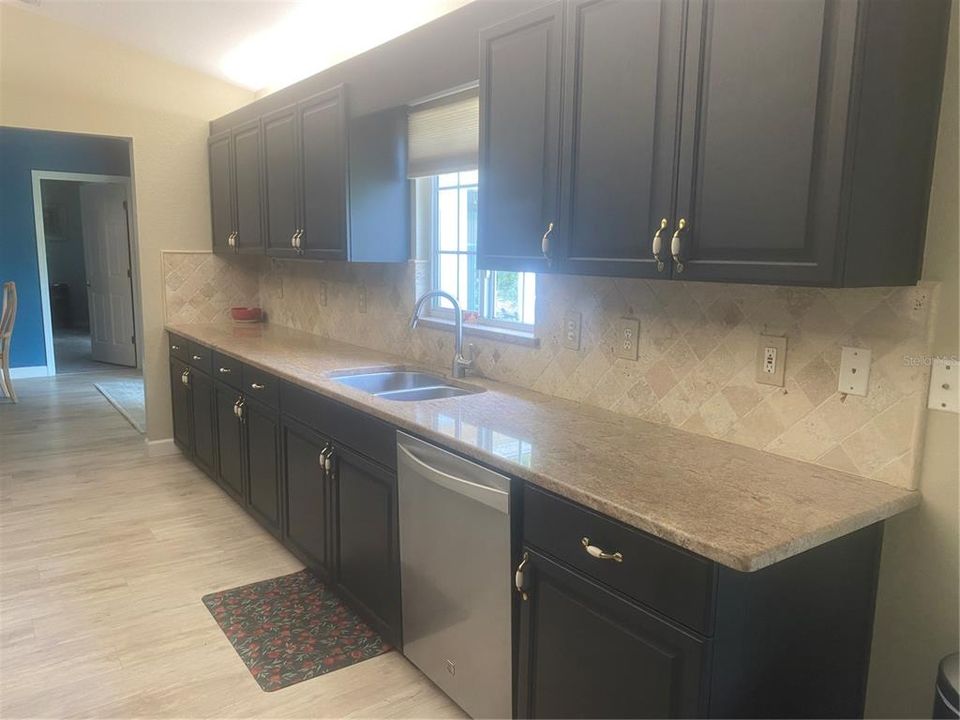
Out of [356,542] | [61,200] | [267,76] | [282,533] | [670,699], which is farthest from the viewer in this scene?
[61,200]

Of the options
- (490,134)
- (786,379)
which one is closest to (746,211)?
(786,379)

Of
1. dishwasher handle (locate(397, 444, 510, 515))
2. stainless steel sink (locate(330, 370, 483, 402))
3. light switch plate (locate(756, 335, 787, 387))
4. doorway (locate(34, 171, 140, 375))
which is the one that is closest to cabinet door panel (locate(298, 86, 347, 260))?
stainless steel sink (locate(330, 370, 483, 402))

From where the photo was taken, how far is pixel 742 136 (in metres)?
1.45

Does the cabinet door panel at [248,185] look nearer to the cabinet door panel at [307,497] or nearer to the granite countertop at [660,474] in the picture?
the cabinet door panel at [307,497]

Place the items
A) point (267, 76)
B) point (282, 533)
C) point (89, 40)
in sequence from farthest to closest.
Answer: point (267, 76)
point (89, 40)
point (282, 533)

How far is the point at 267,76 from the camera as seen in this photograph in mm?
4445

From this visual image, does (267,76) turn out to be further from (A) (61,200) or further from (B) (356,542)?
(A) (61,200)

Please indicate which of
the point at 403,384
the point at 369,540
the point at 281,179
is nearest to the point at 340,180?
the point at 281,179

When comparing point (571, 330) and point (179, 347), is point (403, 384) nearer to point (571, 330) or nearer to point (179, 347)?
point (571, 330)

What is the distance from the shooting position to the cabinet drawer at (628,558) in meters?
1.27

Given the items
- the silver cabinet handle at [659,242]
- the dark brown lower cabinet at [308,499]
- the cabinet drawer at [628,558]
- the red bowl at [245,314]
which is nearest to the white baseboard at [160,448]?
the red bowl at [245,314]

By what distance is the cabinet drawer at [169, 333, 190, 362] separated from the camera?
4270 millimetres

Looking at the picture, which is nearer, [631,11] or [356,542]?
[631,11]

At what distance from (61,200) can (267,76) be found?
296 inches
